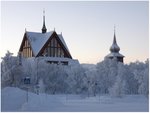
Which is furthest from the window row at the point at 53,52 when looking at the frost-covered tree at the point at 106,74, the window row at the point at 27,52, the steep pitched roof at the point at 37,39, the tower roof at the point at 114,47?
the frost-covered tree at the point at 106,74

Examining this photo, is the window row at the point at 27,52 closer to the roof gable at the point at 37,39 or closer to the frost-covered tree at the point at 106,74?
the roof gable at the point at 37,39

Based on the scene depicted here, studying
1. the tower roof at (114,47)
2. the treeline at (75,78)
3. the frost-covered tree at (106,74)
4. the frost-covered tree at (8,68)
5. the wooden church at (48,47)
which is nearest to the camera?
the frost-covered tree at (8,68)

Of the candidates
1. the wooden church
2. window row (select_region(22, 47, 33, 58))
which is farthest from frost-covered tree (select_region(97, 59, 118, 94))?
window row (select_region(22, 47, 33, 58))

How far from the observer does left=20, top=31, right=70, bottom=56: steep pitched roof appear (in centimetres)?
7608

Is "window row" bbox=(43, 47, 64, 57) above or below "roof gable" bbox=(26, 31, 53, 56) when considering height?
below

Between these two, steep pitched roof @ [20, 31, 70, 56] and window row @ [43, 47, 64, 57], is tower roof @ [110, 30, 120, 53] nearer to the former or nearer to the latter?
steep pitched roof @ [20, 31, 70, 56]

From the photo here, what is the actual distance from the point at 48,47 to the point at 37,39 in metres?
3.24

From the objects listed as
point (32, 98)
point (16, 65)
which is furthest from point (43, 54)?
point (32, 98)

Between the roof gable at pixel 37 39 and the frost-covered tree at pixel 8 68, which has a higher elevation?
the roof gable at pixel 37 39

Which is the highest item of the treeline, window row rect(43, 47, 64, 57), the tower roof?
the tower roof

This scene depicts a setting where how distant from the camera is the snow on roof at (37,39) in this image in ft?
250

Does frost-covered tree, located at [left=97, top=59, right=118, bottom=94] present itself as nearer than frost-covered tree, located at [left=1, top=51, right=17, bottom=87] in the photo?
No

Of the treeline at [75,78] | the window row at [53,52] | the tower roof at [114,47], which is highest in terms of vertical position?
the tower roof at [114,47]

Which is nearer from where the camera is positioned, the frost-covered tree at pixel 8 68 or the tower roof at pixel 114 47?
the frost-covered tree at pixel 8 68
